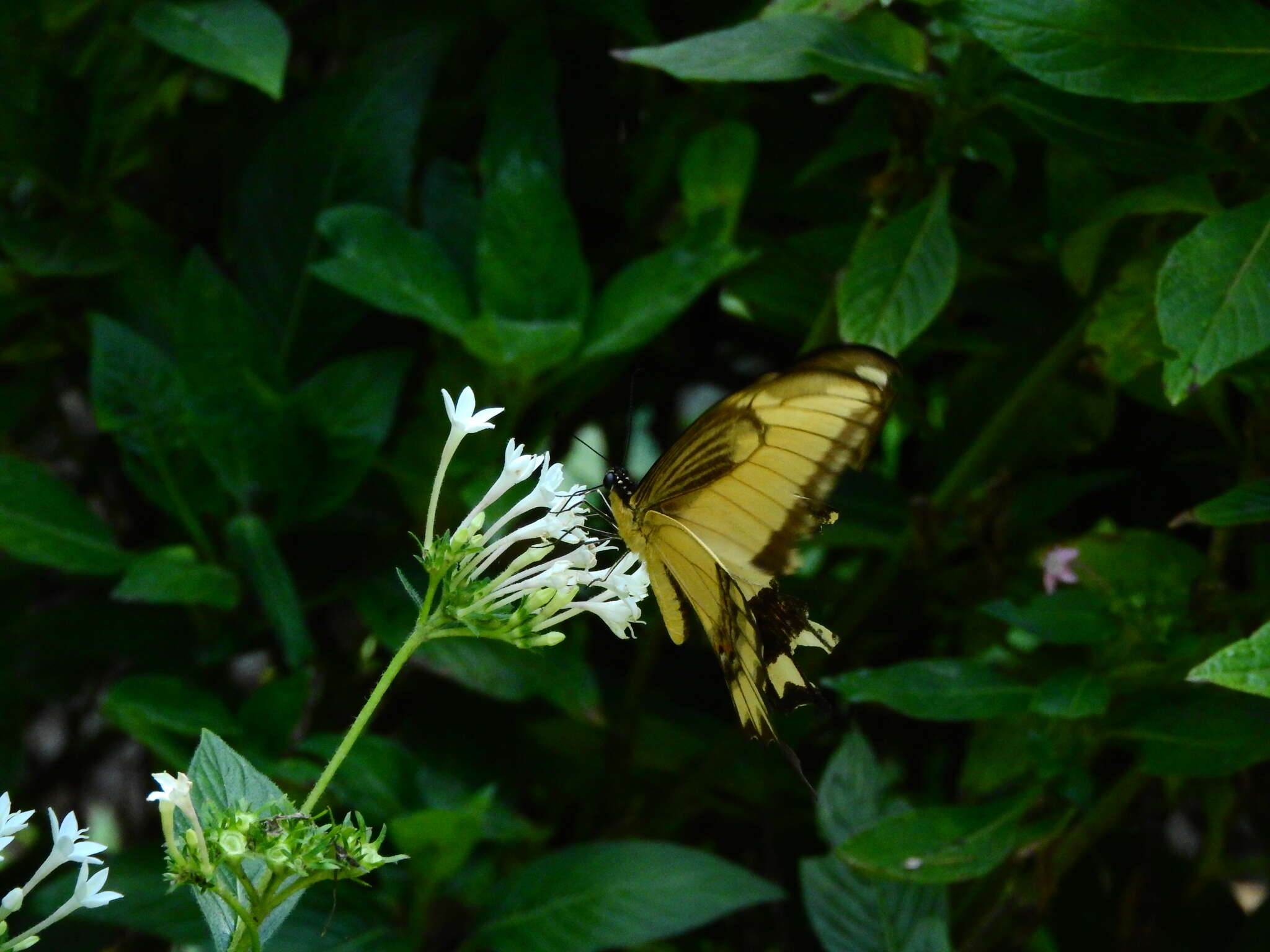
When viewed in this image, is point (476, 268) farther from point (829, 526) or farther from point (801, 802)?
point (801, 802)

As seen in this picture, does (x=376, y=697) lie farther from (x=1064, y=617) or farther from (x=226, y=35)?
(x=226, y=35)

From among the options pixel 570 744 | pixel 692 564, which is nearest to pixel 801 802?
pixel 570 744

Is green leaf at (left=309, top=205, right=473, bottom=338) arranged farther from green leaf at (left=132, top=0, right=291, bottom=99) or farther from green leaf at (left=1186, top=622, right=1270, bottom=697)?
green leaf at (left=1186, top=622, right=1270, bottom=697)

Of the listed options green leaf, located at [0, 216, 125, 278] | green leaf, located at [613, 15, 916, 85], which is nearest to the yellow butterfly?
green leaf, located at [613, 15, 916, 85]

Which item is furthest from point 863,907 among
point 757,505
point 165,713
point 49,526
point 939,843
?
point 49,526

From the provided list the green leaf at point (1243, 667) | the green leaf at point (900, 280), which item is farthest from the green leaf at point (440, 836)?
the green leaf at point (1243, 667)

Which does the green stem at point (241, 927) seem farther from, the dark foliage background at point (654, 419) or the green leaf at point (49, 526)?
the green leaf at point (49, 526)
